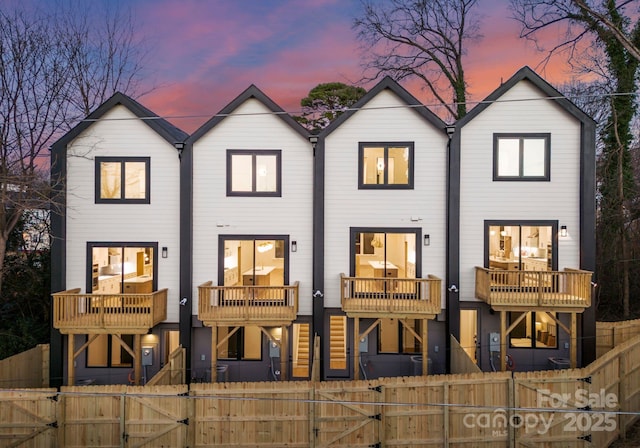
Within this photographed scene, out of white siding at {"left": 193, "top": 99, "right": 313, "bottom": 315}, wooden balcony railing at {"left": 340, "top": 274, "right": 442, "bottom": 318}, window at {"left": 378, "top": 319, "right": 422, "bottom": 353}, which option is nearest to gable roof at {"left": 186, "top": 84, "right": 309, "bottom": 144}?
white siding at {"left": 193, "top": 99, "right": 313, "bottom": 315}

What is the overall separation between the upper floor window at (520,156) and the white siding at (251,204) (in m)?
6.10

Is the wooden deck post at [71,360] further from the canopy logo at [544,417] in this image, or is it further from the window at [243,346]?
the canopy logo at [544,417]

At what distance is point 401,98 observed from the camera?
468 inches

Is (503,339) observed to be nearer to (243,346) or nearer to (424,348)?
(424,348)

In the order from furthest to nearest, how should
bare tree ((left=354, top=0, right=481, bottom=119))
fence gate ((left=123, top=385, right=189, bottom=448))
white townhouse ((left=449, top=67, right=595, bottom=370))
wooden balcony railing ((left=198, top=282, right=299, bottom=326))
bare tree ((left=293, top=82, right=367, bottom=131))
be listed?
bare tree ((left=293, top=82, right=367, bottom=131)) → bare tree ((left=354, top=0, right=481, bottom=119)) → white townhouse ((left=449, top=67, right=595, bottom=370)) → wooden balcony railing ((left=198, top=282, right=299, bottom=326)) → fence gate ((left=123, top=385, right=189, bottom=448))

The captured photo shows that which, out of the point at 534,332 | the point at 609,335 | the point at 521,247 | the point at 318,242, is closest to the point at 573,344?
the point at 534,332

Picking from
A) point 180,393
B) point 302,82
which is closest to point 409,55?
point 302,82

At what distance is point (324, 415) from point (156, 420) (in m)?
3.50

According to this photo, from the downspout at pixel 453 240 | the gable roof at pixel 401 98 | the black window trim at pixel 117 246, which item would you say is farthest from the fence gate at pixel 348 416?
the gable roof at pixel 401 98

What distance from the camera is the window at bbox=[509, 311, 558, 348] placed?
11883 mm

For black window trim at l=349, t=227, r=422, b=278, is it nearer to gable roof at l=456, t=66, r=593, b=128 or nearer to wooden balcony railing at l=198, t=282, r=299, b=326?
wooden balcony railing at l=198, t=282, r=299, b=326

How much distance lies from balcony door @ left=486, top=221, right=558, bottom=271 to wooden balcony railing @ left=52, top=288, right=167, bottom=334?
10.7 m

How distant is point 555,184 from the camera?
11.8 metres

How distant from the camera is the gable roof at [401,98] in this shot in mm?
11781
